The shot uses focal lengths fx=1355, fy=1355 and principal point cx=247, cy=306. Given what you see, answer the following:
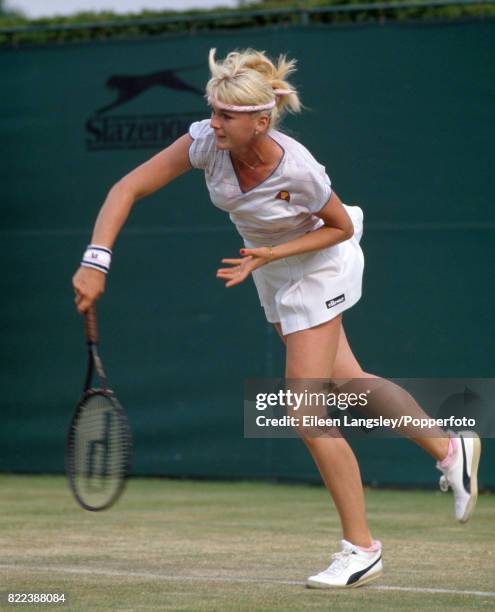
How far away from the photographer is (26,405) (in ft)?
28.9

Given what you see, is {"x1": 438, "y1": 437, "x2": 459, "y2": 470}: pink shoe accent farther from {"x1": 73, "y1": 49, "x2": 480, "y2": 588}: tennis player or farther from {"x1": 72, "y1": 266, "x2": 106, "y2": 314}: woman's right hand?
{"x1": 72, "y1": 266, "x2": 106, "y2": 314}: woman's right hand

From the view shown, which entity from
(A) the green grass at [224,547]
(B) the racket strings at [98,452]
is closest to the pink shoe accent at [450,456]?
(A) the green grass at [224,547]

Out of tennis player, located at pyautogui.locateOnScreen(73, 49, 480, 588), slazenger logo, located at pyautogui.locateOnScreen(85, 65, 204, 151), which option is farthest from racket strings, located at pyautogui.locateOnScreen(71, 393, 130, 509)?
slazenger logo, located at pyautogui.locateOnScreen(85, 65, 204, 151)

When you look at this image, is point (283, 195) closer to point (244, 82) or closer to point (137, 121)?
point (244, 82)

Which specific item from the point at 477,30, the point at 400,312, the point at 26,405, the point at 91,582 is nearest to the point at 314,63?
the point at 477,30

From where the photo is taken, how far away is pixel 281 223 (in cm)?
462

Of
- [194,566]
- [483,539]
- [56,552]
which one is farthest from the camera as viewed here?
[483,539]

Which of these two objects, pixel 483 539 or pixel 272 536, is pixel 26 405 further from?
pixel 483 539

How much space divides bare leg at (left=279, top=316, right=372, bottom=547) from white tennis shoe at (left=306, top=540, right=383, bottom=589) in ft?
0.12

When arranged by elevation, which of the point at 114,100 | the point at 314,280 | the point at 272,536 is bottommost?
the point at 272,536

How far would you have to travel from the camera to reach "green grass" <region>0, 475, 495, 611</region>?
4.42m

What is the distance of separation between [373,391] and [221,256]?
3521 mm

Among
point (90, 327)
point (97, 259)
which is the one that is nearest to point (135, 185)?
point (97, 259)

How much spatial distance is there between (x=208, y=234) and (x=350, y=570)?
13.3 ft
